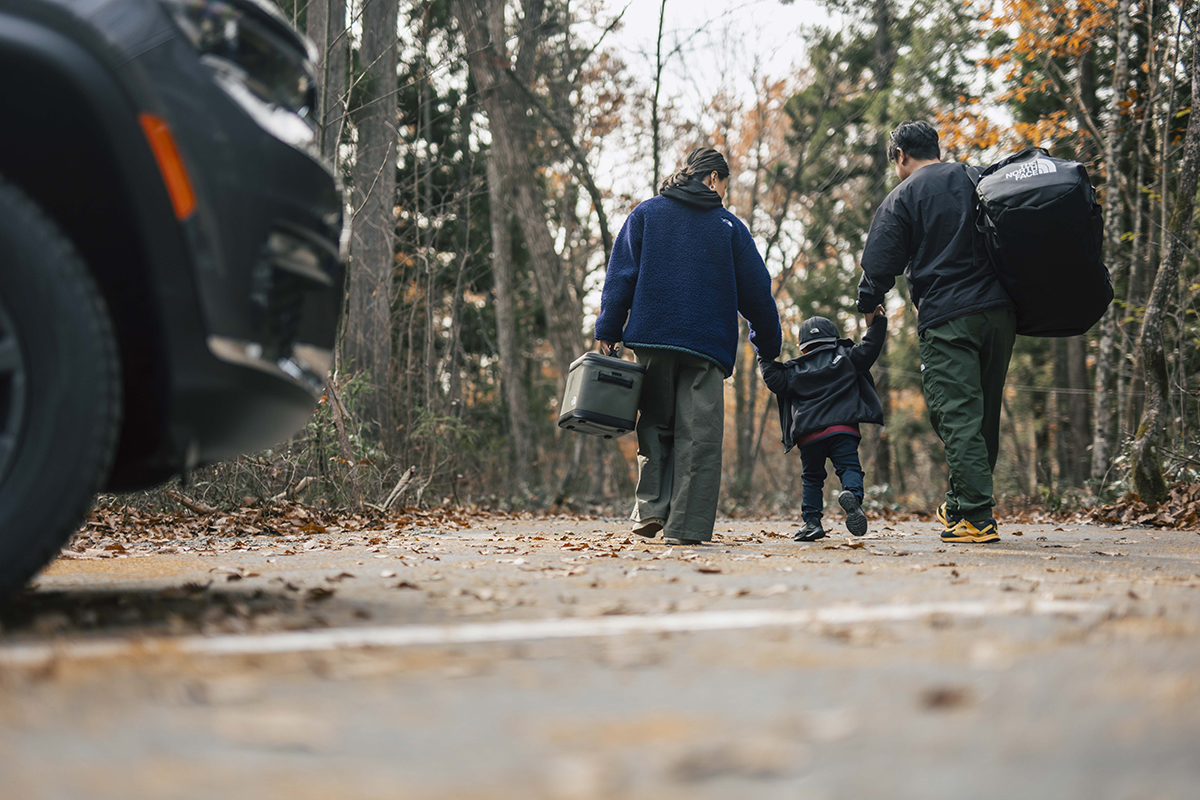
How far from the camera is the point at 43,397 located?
2381mm

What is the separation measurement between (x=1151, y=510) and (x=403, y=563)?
21.8ft

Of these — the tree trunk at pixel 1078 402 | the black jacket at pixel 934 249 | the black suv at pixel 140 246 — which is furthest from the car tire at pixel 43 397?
the tree trunk at pixel 1078 402

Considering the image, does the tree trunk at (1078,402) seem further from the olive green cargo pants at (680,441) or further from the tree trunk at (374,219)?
the olive green cargo pants at (680,441)

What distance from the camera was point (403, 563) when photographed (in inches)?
181

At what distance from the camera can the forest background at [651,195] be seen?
1000 cm

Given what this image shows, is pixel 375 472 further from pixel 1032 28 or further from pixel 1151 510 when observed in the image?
pixel 1032 28

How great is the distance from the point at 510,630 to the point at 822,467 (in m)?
4.95

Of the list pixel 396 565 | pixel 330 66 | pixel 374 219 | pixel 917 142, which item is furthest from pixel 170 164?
pixel 374 219

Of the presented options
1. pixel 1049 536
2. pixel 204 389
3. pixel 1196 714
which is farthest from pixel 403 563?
pixel 1049 536

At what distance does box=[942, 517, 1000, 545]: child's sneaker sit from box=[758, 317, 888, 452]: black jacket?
1.00 metres

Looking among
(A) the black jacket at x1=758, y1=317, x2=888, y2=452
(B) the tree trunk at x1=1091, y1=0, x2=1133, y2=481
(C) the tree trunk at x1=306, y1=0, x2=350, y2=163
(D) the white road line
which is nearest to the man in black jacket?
(A) the black jacket at x1=758, y1=317, x2=888, y2=452

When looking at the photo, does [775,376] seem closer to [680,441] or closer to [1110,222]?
[680,441]

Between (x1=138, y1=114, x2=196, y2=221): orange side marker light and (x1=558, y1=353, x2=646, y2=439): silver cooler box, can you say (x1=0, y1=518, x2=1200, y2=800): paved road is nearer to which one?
(x1=138, y1=114, x2=196, y2=221): orange side marker light

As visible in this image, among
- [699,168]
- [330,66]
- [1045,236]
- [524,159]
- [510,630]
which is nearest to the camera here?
[510,630]
